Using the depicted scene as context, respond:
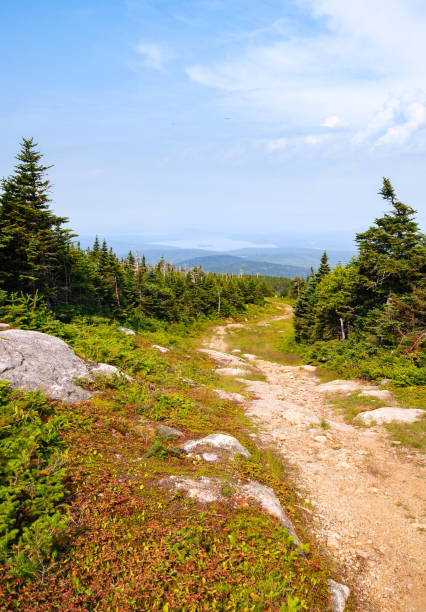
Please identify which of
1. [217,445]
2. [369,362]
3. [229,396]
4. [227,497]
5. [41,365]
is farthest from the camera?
[369,362]

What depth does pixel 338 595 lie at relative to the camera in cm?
532

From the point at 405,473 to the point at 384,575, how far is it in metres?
4.57

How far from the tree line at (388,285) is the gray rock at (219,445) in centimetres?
1616

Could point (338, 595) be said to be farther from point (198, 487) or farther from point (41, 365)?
point (41, 365)

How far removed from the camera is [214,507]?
6.44 meters

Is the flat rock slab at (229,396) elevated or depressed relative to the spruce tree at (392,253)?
depressed

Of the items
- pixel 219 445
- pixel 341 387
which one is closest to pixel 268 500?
pixel 219 445

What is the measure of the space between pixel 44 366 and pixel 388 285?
25746 millimetres

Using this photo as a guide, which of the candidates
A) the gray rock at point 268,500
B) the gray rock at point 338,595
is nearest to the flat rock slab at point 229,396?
Answer: the gray rock at point 268,500

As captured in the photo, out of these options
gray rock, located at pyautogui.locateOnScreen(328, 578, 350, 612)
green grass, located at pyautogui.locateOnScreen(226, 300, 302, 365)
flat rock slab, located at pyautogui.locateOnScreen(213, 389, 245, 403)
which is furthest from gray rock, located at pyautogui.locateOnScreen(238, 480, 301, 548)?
green grass, located at pyautogui.locateOnScreen(226, 300, 302, 365)

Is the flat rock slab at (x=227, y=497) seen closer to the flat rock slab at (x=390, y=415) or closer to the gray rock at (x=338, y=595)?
the gray rock at (x=338, y=595)

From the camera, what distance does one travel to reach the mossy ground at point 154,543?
169 inches

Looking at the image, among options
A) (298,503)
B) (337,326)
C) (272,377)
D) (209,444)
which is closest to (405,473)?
(298,503)

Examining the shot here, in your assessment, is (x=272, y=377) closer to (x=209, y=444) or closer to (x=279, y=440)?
(x=279, y=440)
